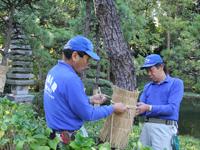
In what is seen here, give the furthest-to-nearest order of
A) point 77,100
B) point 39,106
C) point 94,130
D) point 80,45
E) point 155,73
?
1. point 39,106
2. point 94,130
3. point 155,73
4. point 80,45
5. point 77,100

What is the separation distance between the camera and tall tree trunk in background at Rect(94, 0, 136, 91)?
2.76 meters

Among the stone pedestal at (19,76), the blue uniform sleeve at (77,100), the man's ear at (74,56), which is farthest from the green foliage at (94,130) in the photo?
the stone pedestal at (19,76)

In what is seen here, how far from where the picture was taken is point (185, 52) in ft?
19.8

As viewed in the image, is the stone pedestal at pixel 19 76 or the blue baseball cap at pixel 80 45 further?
the stone pedestal at pixel 19 76

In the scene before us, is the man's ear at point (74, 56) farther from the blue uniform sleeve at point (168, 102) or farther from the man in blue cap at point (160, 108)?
the blue uniform sleeve at point (168, 102)

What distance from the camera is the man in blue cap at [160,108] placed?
2227mm

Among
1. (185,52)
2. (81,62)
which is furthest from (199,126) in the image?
(81,62)

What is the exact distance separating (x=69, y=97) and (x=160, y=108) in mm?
1164

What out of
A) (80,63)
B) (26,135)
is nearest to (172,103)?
(80,63)

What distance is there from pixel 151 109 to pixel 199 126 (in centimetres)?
766

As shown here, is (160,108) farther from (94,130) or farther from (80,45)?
(94,130)

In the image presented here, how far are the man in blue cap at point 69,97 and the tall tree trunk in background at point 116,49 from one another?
1007 mm

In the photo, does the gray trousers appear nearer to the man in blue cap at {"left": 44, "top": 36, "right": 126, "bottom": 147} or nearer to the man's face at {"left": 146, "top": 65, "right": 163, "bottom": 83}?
the man's face at {"left": 146, "top": 65, "right": 163, "bottom": 83}

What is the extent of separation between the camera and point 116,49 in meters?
2.75
